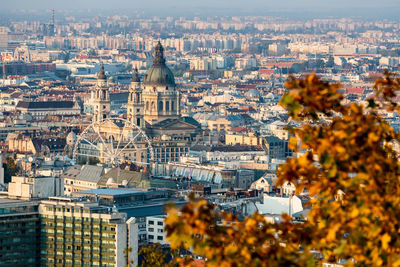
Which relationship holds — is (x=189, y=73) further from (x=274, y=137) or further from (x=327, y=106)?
(x=327, y=106)

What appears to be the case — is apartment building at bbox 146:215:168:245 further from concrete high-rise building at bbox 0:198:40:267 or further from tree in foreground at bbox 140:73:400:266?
tree in foreground at bbox 140:73:400:266

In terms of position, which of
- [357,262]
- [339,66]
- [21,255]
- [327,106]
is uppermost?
[327,106]

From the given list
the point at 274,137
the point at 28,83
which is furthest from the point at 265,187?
the point at 28,83

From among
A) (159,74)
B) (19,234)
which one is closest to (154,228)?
(19,234)

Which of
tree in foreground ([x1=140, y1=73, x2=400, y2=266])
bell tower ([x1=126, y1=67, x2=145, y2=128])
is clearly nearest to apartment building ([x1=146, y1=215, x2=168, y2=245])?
tree in foreground ([x1=140, y1=73, x2=400, y2=266])

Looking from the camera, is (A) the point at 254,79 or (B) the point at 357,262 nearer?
(B) the point at 357,262

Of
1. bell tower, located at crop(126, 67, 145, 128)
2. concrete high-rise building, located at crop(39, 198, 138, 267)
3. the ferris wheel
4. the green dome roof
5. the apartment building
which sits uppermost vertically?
concrete high-rise building, located at crop(39, 198, 138, 267)

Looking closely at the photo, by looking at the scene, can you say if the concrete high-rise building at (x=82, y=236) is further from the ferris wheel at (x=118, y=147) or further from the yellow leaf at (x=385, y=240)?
the ferris wheel at (x=118, y=147)
